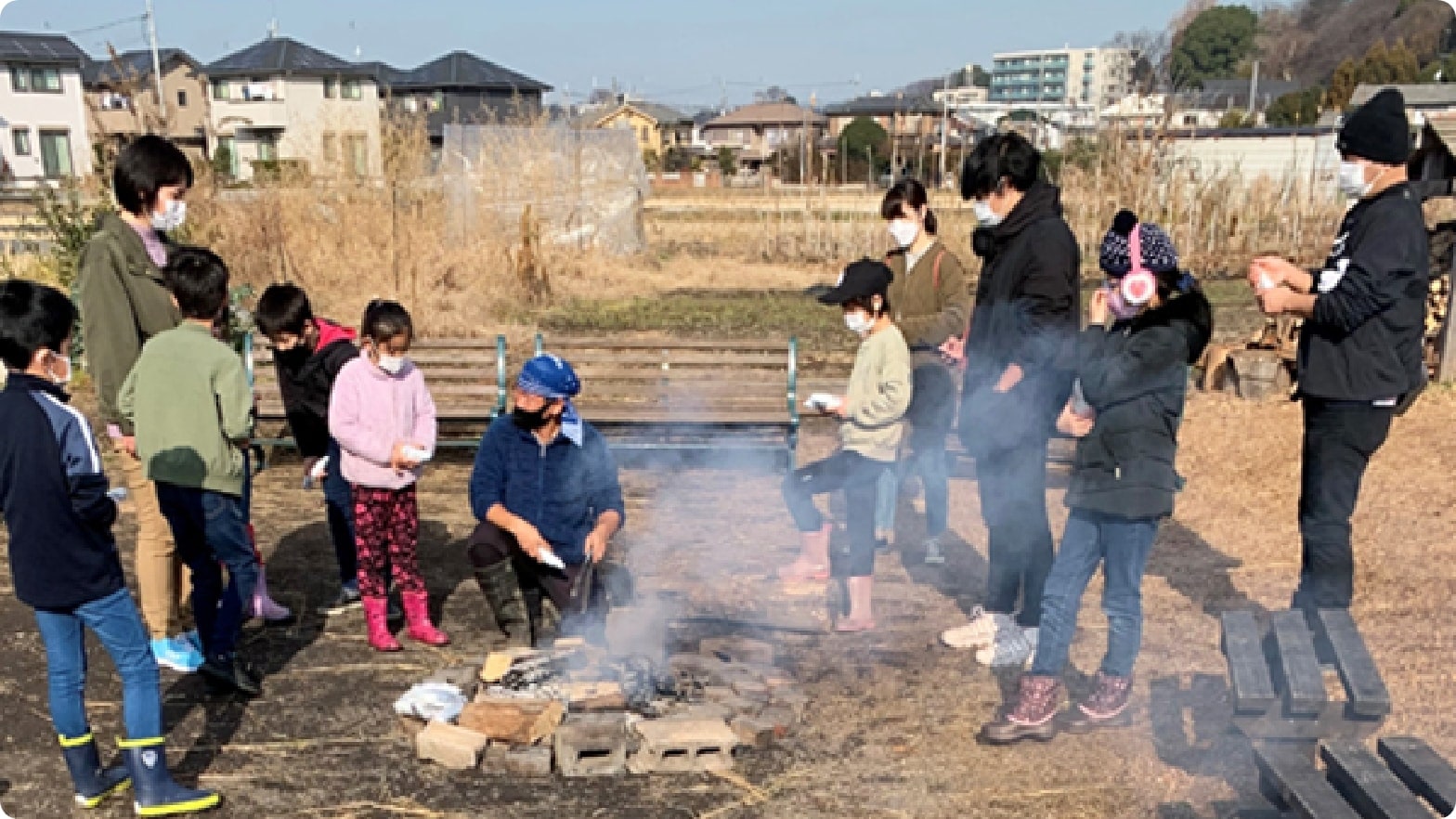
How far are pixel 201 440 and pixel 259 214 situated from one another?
9.44m

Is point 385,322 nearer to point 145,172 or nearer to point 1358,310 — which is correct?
point 145,172

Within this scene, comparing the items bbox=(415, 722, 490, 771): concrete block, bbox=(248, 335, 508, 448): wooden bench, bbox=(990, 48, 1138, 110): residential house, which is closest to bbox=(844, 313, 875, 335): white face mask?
bbox=(415, 722, 490, 771): concrete block

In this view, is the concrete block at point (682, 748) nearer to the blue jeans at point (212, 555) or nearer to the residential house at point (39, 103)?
the blue jeans at point (212, 555)

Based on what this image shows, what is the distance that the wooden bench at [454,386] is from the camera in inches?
293

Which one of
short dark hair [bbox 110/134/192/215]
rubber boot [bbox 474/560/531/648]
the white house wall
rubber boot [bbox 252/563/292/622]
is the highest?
the white house wall

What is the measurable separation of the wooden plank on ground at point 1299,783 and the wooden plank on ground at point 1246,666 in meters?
0.13

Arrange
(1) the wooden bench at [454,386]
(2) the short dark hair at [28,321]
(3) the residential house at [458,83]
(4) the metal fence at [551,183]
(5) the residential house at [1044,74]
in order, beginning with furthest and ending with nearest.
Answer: (5) the residential house at [1044,74] < (3) the residential house at [458,83] < (4) the metal fence at [551,183] < (1) the wooden bench at [454,386] < (2) the short dark hair at [28,321]

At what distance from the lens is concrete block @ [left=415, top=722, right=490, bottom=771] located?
146 inches

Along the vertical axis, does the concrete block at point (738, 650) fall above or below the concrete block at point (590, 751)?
below

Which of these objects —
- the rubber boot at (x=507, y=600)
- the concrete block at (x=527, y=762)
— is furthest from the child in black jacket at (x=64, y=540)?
the rubber boot at (x=507, y=600)

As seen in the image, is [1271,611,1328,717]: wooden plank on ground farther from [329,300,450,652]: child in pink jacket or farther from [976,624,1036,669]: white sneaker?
[329,300,450,652]: child in pink jacket

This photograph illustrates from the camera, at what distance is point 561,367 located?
4312mm

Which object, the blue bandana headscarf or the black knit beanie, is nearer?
the black knit beanie

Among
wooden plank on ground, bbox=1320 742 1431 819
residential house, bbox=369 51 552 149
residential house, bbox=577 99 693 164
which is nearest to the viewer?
wooden plank on ground, bbox=1320 742 1431 819
